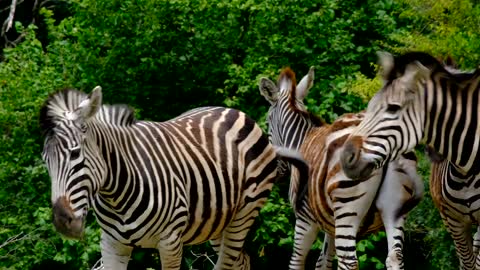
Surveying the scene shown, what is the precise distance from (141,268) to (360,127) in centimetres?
641

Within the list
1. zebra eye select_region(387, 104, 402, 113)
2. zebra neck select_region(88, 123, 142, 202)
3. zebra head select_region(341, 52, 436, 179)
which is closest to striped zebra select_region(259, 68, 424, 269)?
zebra head select_region(341, 52, 436, 179)

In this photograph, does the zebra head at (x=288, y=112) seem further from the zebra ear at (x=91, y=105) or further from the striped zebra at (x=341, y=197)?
the zebra ear at (x=91, y=105)

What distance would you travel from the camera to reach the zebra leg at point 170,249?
27.0 ft

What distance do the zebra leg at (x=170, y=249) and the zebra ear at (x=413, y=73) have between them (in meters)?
2.25

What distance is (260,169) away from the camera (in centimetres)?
940

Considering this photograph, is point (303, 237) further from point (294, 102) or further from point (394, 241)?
point (294, 102)

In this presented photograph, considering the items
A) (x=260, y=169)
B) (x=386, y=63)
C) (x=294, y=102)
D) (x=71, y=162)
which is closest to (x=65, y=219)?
(x=71, y=162)

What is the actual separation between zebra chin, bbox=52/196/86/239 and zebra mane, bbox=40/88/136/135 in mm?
575

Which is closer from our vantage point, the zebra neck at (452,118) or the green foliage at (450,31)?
the zebra neck at (452,118)

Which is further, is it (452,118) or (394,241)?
(394,241)

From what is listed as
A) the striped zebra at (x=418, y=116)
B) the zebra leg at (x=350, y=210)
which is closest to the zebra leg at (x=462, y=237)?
the zebra leg at (x=350, y=210)

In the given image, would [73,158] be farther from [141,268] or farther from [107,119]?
[141,268]

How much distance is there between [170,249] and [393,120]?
2144mm

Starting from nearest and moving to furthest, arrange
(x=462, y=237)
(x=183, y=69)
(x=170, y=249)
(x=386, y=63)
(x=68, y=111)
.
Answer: (x=386, y=63) → (x=68, y=111) → (x=170, y=249) → (x=462, y=237) → (x=183, y=69)
